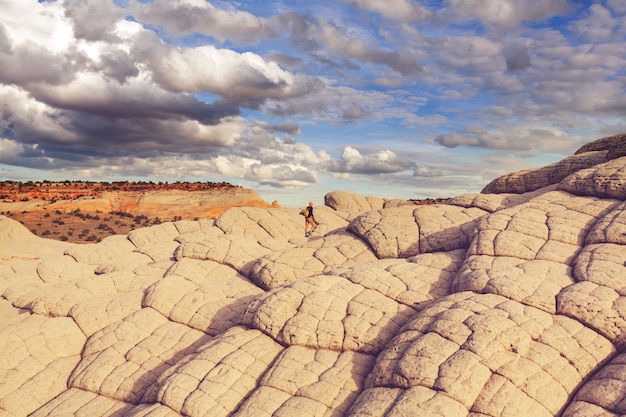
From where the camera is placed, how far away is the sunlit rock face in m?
11.3

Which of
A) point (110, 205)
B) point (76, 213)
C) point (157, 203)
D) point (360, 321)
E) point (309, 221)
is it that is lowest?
point (76, 213)

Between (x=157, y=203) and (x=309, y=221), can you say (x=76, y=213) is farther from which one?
(x=309, y=221)

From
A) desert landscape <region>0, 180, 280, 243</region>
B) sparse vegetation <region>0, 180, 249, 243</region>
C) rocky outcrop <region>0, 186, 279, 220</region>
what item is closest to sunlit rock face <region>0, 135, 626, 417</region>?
sparse vegetation <region>0, 180, 249, 243</region>

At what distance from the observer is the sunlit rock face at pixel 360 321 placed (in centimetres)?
1126

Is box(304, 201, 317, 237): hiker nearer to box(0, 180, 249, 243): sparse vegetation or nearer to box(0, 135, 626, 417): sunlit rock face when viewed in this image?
box(0, 135, 626, 417): sunlit rock face

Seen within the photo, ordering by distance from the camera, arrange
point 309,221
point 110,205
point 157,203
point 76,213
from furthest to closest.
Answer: point 110,205
point 157,203
point 76,213
point 309,221

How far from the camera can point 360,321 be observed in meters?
14.2

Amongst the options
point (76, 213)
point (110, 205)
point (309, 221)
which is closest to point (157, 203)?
point (110, 205)

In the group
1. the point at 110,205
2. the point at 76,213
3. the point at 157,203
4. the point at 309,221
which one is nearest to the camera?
the point at 309,221

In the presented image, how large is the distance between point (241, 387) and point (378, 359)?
12.1 feet

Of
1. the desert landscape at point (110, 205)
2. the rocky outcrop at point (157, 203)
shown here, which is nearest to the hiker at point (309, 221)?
the desert landscape at point (110, 205)

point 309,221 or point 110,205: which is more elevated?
point 309,221

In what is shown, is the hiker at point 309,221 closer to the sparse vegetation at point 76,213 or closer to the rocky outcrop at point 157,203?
the sparse vegetation at point 76,213

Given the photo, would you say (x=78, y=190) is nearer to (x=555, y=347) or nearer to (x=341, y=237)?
(x=341, y=237)
